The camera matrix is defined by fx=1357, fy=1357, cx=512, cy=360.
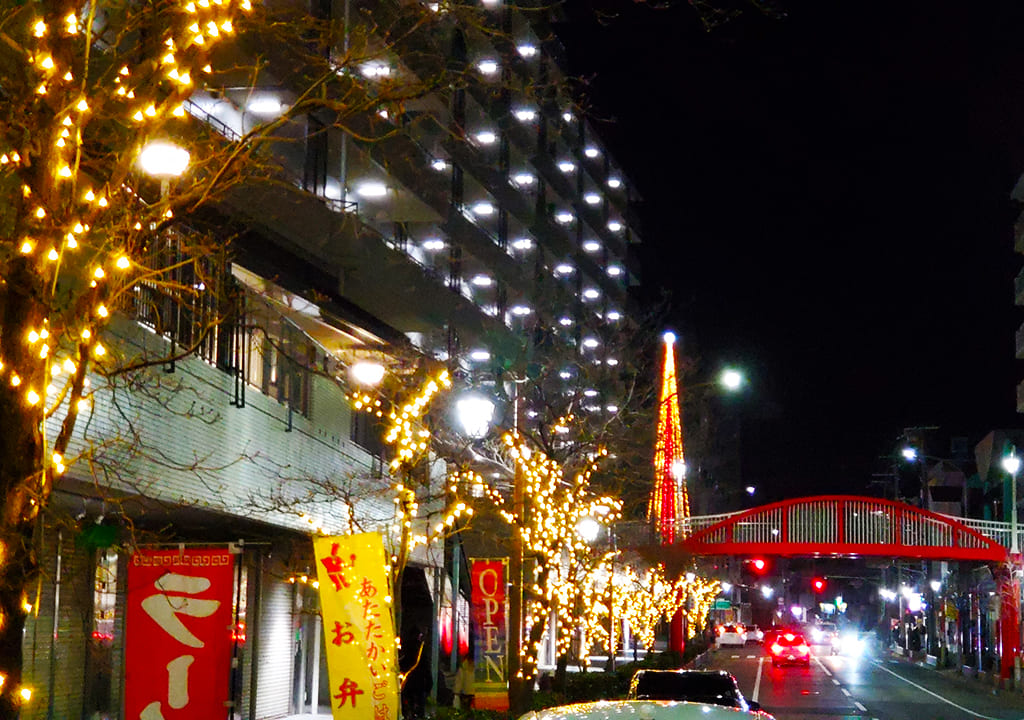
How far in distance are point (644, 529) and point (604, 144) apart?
41.8m

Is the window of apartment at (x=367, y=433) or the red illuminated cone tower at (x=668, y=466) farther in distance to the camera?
the red illuminated cone tower at (x=668, y=466)

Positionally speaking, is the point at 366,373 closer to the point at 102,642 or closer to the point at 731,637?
the point at 102,642

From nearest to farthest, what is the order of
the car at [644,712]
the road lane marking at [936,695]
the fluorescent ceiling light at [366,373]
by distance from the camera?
the car at [644,712] < the fluorescent ceiling light at [366,373] < the road lane marking at [936,695]

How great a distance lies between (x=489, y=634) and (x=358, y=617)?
433 inches

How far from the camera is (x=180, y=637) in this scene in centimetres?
1332

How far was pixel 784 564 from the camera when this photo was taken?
120 metres

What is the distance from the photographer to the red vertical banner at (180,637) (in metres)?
13.2

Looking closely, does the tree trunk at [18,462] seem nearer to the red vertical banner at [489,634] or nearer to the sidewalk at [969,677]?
the red vertical banner at [489,634]

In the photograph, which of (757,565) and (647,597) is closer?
(647,597)

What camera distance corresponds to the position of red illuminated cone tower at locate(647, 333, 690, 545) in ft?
123

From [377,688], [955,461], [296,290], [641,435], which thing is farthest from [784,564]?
[377,688]

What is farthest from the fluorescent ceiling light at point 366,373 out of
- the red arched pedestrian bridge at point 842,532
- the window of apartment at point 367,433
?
the red arched pedestrian bridge at point 842,532

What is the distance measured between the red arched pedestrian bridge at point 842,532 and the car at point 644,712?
137ft

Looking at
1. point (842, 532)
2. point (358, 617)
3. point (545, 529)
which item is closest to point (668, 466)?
point (842, 532)
